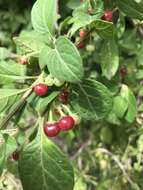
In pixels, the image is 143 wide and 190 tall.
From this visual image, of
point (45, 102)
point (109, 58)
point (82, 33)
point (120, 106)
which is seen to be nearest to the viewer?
point (45, 102)

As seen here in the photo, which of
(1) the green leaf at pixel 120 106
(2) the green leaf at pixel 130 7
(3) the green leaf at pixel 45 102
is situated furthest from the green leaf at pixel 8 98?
(1) the green leaf at pixel 120 106

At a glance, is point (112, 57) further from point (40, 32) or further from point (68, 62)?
point (68, 62)

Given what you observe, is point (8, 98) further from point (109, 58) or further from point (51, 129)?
point (109, 58)

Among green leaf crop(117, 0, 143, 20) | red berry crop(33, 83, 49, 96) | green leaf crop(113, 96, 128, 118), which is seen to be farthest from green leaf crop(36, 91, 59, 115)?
green leaf crop(113, 96, 128, 118)

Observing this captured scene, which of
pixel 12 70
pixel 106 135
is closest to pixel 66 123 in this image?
pixel 12 70

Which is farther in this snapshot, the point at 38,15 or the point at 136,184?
the point at 136,184

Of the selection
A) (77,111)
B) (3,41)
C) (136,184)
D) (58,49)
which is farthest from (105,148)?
(58,49)

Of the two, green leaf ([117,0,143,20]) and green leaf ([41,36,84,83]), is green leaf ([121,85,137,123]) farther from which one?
green leaf ([41,36,84,83])

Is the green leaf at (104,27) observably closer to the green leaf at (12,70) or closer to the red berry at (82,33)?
the red berry at (82,33)
